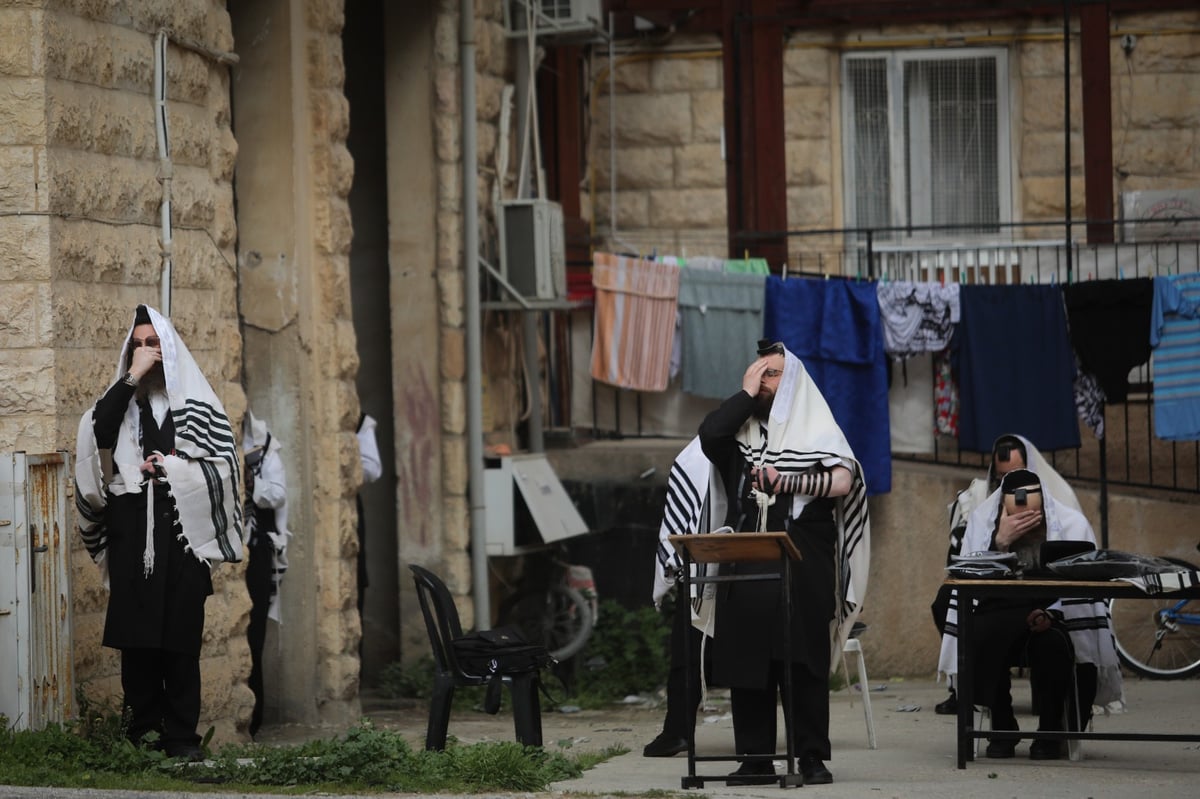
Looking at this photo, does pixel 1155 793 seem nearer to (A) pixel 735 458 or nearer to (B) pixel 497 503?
(A) pixel 735 458

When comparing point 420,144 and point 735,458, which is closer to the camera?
point 735,458

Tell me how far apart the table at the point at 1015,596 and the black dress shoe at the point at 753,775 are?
968 millimetres

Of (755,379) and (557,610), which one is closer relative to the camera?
(755,379)

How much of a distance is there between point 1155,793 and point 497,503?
5581 mm

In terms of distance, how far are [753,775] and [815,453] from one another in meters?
1.32

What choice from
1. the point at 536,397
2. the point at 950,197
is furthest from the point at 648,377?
the point at 950,197

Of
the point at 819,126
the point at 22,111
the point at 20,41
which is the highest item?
the point at 819,126

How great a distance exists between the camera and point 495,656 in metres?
8.54

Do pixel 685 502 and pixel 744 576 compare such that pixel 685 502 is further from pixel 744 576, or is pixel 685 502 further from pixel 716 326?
pixel 716 326

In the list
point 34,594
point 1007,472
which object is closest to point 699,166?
point 1007,472

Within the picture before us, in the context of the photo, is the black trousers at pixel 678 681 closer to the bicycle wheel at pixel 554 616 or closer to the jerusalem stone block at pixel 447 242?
the bicycle wheel at pixel 554 616

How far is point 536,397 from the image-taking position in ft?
43.4

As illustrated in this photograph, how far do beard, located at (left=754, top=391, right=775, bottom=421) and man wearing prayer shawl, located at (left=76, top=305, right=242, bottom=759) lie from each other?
225 centimetres

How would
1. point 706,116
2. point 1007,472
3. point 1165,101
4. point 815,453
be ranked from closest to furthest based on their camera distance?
point 815,453 < point 1007,472 < point 1165,101 < point 706,116
